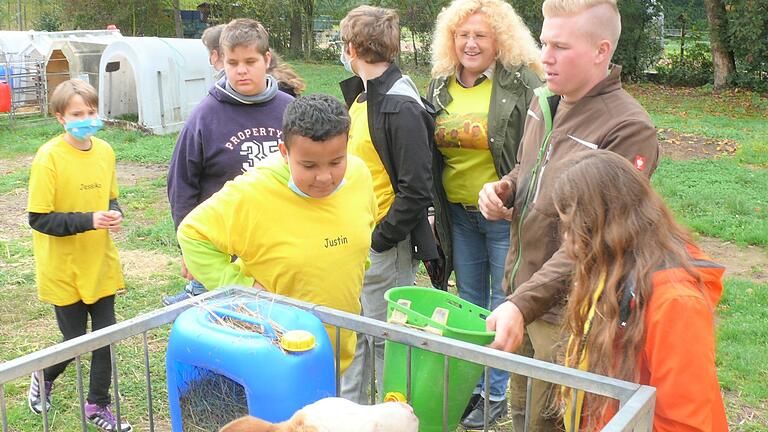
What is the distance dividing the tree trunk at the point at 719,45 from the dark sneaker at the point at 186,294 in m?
18.3

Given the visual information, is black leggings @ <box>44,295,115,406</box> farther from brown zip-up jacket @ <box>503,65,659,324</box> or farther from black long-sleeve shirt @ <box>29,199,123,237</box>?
brown zip-up jacket @ <box>503,65,659,324</box>

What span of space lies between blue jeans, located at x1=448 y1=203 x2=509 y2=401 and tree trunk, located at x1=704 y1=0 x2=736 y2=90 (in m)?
18.7

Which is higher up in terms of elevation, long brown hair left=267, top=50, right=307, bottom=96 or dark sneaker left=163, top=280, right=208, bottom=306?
long brown hair left=267, top=50, right=307, bottom=96

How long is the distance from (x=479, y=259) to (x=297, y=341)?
1968 millimetres

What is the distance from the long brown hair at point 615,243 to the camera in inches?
75.1

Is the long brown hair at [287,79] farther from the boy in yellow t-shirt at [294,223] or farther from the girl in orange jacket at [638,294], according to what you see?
the girl in orange jacket at [638,294]

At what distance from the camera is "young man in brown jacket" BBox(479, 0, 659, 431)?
7.79ft

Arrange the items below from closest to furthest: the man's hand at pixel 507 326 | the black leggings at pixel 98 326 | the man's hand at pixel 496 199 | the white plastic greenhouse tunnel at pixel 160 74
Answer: the man's hand at pixel 507 326 → the man's hand at pixel 496 199 → the black leggings at pixel 98 326 → the white plastic greenhouse tunnel at pixel 160 74

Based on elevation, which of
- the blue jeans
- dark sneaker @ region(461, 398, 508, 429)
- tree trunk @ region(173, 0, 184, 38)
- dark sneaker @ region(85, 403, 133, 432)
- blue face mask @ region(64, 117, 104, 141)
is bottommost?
dark sneaker @ region(85, 403, 133, 432)

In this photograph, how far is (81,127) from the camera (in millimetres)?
3836

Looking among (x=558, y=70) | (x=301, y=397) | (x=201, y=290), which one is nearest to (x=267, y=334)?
(x=301, y=397)

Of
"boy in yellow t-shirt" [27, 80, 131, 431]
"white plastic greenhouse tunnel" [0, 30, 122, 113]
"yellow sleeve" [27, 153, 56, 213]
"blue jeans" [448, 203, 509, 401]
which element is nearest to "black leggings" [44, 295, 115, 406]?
"boy in yellow t-shirt" [27, 80, 131, 431]

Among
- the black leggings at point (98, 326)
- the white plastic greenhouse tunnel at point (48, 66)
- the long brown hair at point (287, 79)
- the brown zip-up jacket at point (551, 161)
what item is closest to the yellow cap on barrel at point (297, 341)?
the brown zip-up jacket at point (551, 161)

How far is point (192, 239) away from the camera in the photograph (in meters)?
2.60
